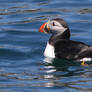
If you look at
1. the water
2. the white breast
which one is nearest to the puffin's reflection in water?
the water

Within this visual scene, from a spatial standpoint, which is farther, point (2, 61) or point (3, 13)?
point (3, 13)

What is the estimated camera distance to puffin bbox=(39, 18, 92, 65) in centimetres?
940

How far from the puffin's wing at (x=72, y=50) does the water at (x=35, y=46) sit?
208mm

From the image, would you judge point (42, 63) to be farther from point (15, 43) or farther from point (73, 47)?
point (15, 43)

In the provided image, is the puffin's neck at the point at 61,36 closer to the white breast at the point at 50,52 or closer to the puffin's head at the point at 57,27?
the puffin's head at the point at 57,27

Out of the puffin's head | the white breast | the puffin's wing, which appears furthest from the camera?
the puffin's head

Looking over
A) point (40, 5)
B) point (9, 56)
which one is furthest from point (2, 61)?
point (40, 5)

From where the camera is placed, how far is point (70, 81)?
829cm

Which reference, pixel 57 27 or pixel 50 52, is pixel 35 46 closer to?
pixel 57 27

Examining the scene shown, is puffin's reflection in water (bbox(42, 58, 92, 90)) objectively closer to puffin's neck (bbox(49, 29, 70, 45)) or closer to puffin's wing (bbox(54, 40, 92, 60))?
puffin's wing (bbox(54, 40, 92, 60))

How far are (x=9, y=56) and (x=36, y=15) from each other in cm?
438

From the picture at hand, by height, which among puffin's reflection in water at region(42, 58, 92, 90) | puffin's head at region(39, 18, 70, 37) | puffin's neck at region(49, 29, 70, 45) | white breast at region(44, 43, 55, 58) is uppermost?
puffin's head at region(39, 18, 70, 37)

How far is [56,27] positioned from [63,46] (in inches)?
29.4

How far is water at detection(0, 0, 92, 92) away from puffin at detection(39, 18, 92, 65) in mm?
202
